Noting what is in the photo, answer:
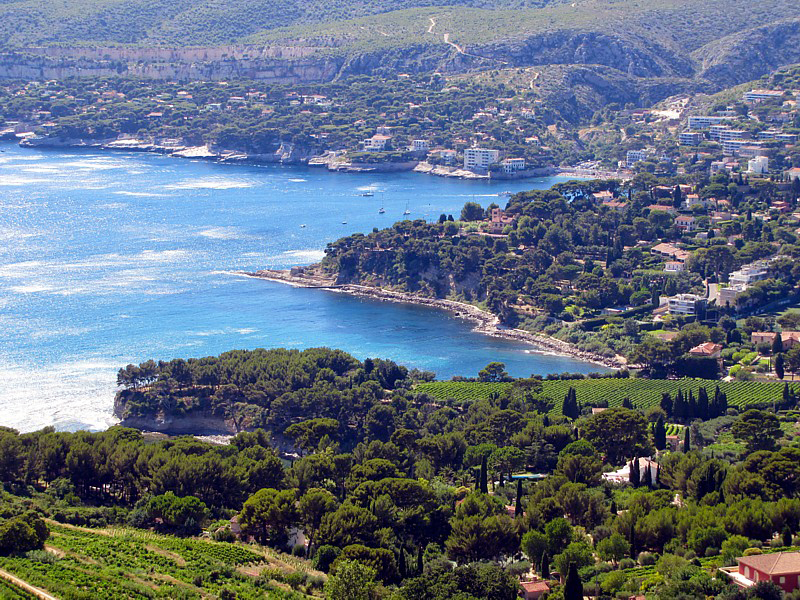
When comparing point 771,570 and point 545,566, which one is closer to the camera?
point 771,570

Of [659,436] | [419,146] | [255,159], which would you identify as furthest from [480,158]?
[659,436]

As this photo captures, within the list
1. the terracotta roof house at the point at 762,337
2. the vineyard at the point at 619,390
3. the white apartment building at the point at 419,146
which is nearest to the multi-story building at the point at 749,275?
the terracotta roof house at the point at 762,337

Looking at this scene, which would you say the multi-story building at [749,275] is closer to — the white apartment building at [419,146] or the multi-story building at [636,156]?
the multi-story building at [636,156]

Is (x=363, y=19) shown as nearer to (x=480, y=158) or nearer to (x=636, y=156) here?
(x=480, y=158)

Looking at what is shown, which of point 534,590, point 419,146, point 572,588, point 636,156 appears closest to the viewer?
point 572,588

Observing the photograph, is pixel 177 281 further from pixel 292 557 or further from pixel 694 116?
pixel 694 116

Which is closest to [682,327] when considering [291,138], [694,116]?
[694,116]
